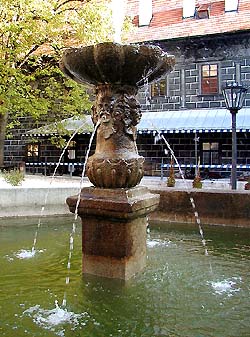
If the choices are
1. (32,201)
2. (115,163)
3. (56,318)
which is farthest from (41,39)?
(56,318)

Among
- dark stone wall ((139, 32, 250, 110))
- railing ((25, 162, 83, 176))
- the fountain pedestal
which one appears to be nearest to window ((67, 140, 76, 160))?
railing ((25, 162, 83, 176))

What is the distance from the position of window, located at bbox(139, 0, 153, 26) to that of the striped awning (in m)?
5.13

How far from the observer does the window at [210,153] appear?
75.4 ft

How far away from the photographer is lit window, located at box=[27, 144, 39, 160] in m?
28.3

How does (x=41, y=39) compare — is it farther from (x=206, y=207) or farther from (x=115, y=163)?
(x=115, y=163)

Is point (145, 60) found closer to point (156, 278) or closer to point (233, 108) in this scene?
point (156, 278)

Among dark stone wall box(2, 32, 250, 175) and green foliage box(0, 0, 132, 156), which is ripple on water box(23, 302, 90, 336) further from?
dark stone wall box(2, 32, 250, 175)

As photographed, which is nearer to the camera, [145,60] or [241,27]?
[145,60]

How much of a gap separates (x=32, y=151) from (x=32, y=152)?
0.06m

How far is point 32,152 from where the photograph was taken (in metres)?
28.5

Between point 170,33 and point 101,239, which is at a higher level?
point 170,33

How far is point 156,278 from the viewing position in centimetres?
495

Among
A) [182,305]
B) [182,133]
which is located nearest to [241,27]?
[182,133]

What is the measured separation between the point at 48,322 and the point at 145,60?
8.39ft
